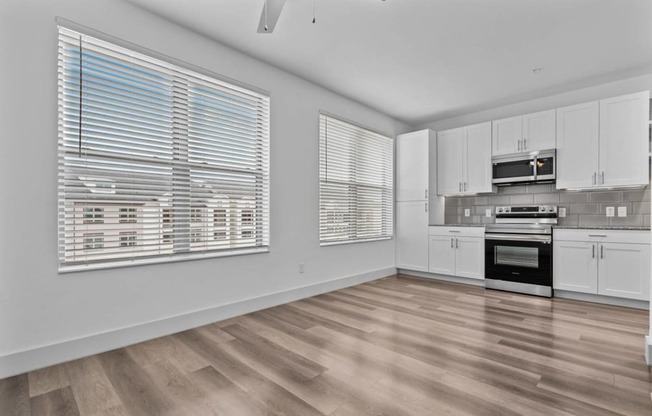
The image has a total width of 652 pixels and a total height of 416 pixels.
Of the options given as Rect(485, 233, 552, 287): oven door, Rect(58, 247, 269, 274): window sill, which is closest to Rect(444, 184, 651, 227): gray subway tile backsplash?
Rect(485, 233, 552, 287): oven door

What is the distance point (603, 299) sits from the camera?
3.74 metres

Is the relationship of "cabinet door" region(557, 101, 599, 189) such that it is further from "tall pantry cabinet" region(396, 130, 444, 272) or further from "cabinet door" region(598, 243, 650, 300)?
"tall pantry cabinet" region(396, 130, 444, 272)

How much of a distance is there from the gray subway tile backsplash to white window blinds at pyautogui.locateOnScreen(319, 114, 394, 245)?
1.40 metres

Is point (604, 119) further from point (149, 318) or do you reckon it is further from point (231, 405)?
point (149, 318)

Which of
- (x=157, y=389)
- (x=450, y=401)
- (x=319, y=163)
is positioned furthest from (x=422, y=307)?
(x=157, y=389)

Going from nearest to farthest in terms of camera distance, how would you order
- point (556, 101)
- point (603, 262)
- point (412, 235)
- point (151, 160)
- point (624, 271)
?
point (151, 160)
point (624, 271)
point (603, 262)
point (556, 101)
point (412, 235)

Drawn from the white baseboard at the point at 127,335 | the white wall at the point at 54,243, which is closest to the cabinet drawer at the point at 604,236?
the white baseboard at the point at 127,335

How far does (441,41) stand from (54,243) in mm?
3611

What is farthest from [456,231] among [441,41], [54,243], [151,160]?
[54,243]

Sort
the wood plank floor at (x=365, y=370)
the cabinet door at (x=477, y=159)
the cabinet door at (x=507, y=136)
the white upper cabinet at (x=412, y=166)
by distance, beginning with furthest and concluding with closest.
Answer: the white upper cabinet at (x=412, y=166) < the cabinet door at (x=477, y=159) < the cabinet door at (x=507, y=136) < the wood plank floor at (x=365, y=370)

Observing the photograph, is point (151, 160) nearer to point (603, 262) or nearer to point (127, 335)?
point (127, 335)

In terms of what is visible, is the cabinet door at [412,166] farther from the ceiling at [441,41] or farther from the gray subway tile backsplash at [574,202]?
the ceiling at [441,41]

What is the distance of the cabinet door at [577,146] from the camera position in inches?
156

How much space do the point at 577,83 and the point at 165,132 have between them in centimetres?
482
